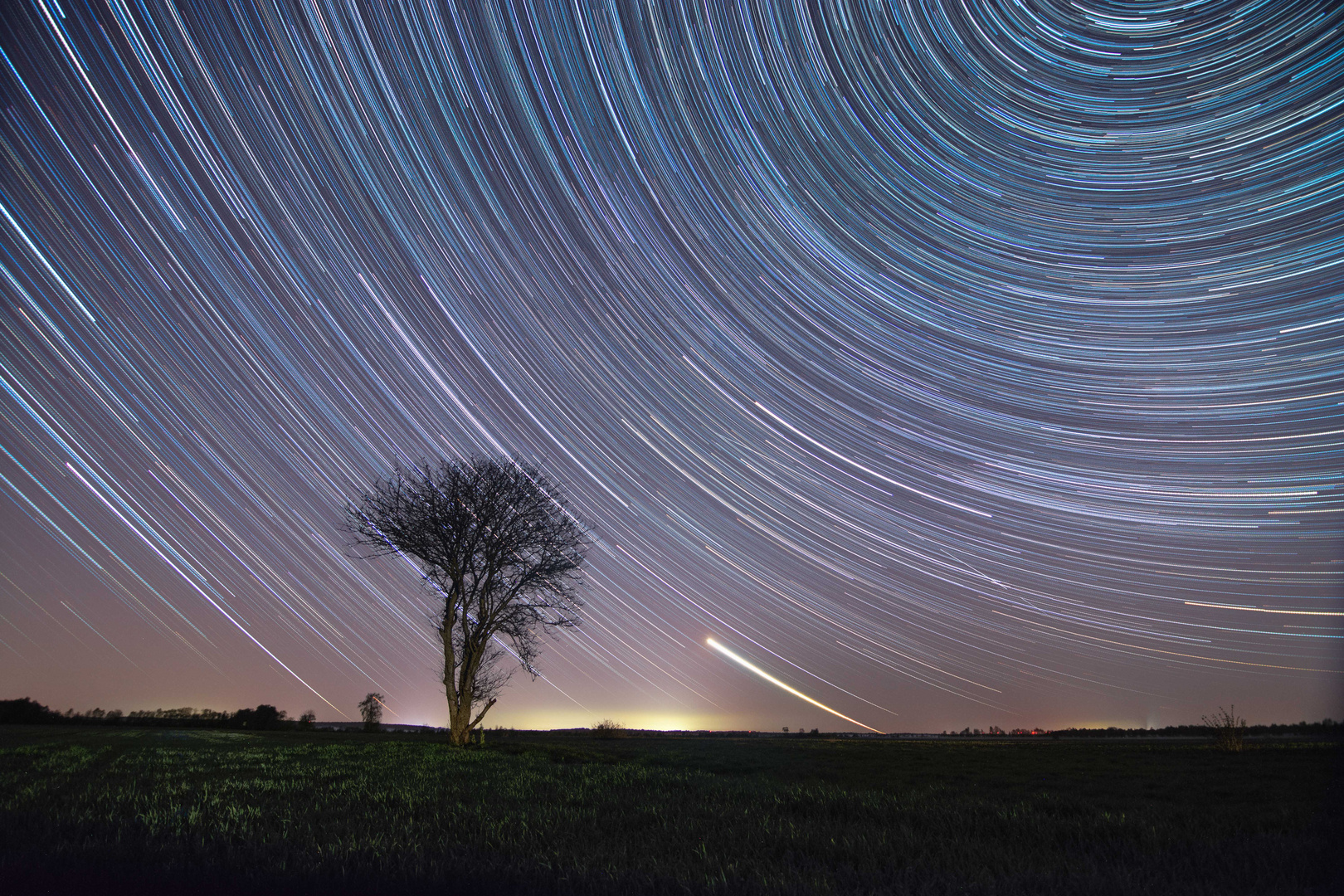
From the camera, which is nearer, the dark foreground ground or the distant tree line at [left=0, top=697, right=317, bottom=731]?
the dark foreground ground

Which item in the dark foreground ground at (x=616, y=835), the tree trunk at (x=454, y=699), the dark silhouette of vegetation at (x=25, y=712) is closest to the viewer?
the dark foreground ground at (x=616, y=835)

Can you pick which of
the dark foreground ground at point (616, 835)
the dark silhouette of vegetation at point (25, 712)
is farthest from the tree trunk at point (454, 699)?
the dark silhouette of vegetation at point (25, 712)

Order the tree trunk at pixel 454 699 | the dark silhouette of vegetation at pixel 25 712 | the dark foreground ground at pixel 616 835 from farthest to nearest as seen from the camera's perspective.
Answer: the dark silhouette of vegetation at pixel 25 712 < the tree trunk at pixel 454 699 < the dark foreground ground at pixel 616 835

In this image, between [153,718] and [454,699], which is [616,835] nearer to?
[454,699]

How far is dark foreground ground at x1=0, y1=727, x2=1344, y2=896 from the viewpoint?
11.8 feet

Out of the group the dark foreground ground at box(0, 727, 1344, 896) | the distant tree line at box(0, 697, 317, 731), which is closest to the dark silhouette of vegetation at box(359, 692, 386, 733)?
the distant tree line at box(0, 697, 317, 731)

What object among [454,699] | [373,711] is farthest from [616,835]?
[373,711]

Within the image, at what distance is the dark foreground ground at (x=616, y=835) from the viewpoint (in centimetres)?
360

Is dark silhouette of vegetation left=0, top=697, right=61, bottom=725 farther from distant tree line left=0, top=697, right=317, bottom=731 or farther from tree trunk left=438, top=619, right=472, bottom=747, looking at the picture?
tree trunk left=438, top=619, right=472, bottom=747

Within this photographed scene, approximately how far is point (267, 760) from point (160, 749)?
4.81 meters

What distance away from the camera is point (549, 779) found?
8.56 meters

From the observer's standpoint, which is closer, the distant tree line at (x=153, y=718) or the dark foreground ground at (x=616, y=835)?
the dark foreground ground at (x=616, y=835)

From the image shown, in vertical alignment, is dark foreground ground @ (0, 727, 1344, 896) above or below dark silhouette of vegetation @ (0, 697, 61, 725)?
above

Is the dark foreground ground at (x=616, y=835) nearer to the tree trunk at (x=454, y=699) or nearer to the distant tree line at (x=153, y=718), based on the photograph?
the tree trunk at (x=454, y=699)
